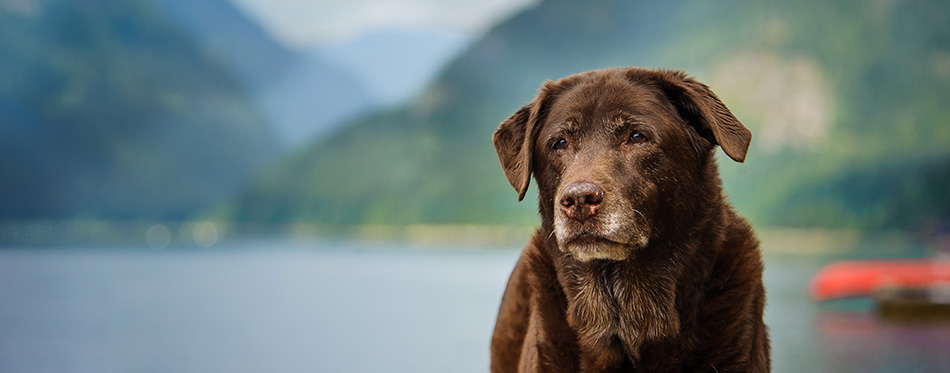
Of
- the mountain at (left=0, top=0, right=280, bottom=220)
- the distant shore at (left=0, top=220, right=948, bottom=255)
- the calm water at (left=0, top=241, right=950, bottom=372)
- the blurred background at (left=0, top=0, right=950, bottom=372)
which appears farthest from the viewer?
the mountain at (left=0, top=0, right=280, bottom=220)

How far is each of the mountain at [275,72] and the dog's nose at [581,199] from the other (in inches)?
6973

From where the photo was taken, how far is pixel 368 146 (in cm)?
17150

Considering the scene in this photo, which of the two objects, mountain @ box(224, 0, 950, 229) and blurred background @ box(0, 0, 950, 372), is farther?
mountain @ box(224, 0, 950, 229)

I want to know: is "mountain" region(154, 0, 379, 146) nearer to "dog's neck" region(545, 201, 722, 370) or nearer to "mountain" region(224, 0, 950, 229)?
"mountain" region(224, 0, 950, 229)

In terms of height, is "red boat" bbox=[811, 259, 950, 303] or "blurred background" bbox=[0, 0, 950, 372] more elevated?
"blurred background" bbox=[0, 0, 950, 372]

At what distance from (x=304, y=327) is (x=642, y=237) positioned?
2028cm

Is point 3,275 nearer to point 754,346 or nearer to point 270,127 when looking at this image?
point 754,346

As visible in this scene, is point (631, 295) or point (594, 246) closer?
point (594, 246)

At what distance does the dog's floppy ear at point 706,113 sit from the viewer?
434 cm

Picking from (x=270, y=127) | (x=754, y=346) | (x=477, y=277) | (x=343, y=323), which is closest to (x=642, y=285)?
(x=754, y=346)

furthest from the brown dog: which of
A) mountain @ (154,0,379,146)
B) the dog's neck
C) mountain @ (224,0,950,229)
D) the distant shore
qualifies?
mountain @ (154,0,379,146)

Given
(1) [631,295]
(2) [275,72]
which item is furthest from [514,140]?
(2) [275,72]

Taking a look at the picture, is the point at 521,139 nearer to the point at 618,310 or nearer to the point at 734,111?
the point at 618,310

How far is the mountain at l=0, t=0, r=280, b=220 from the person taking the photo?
14575cm
